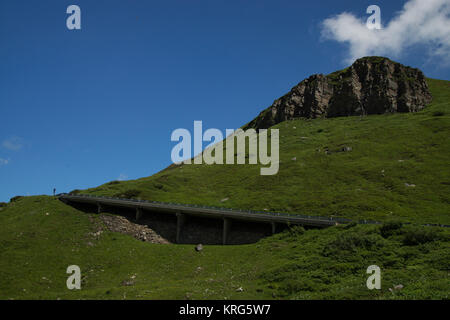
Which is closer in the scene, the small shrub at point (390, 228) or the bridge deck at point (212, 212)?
the small shrub at point (390, 228)

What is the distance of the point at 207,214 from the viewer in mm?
69188

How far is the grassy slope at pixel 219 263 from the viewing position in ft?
114

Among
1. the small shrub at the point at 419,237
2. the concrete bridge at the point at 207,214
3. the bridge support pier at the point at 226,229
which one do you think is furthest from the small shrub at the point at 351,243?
the bridge support pier at the point at 226,229

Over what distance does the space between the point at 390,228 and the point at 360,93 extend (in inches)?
5763

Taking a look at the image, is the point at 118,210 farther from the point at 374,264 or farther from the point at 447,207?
the point at 447,207

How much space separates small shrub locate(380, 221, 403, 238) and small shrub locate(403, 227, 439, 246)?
2.73 meters

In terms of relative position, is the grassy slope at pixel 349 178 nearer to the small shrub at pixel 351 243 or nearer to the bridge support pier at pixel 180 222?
the bridge support pier at pixel 180 222

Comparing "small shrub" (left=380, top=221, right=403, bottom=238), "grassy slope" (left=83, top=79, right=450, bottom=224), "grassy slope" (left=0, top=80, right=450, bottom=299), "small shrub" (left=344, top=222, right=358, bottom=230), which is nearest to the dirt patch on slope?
"grassy slope" (left=0, top=80, right=450, bottom=299)

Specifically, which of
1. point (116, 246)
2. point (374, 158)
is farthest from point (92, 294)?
point (374, 158)

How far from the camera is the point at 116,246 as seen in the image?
63562 millimetres

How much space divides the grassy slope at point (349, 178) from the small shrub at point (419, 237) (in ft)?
89.8

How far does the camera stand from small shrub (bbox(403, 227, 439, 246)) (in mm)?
41219

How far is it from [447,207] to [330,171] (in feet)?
119
